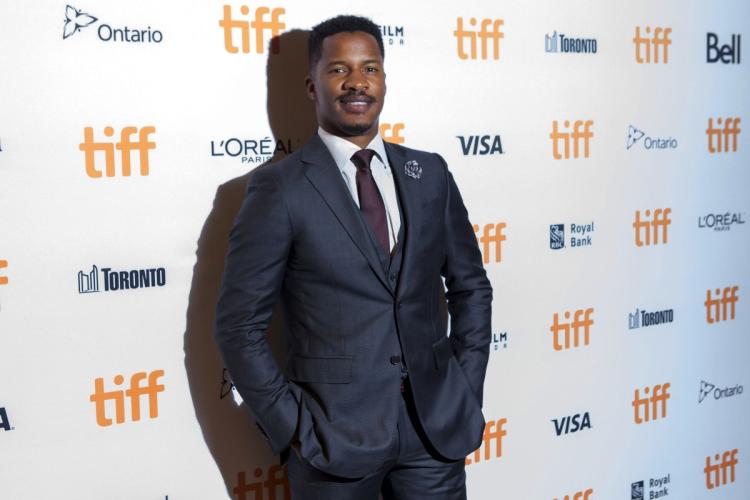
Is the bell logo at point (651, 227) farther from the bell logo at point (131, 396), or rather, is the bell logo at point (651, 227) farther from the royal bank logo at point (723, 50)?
the bell logo at point (131, 396)

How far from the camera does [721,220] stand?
3219 millimetres

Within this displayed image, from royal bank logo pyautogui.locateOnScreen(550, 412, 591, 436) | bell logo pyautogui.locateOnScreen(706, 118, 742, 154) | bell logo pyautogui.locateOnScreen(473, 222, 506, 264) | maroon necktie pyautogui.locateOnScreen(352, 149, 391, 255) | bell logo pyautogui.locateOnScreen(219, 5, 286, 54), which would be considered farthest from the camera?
bell logo pyautogui.locateOnScreen(706, 118, 742, 154)

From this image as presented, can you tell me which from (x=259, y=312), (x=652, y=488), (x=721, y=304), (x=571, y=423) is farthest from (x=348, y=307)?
(x=721, y=304)

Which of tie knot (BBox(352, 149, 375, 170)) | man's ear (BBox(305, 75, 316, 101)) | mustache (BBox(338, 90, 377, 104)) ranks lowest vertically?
tie knot (BBox(352, 149, 375, 170))

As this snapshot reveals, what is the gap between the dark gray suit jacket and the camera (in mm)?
1842

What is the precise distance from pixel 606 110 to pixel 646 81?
0.72ft

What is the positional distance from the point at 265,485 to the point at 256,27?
125cm

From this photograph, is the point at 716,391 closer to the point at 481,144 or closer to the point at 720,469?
the point at 720,469

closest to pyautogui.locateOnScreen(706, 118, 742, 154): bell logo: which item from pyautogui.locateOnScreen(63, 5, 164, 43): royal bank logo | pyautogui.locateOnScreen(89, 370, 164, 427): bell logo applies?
pyautogui.locateOnScreen(63, 5, 164, 43): royal bank logo

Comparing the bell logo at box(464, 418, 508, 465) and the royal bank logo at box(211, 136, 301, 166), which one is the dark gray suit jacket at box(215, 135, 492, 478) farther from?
the bell logo at box(464, 418, 508, 465)

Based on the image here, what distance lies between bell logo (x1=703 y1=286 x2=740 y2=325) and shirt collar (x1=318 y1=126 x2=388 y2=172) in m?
1.78

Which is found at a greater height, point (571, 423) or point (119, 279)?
point (119, 279)

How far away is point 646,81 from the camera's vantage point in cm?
→ 296

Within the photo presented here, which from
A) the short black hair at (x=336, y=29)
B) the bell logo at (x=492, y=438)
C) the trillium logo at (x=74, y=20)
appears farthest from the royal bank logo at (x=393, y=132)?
the bell logo at (x=492, y=438)
